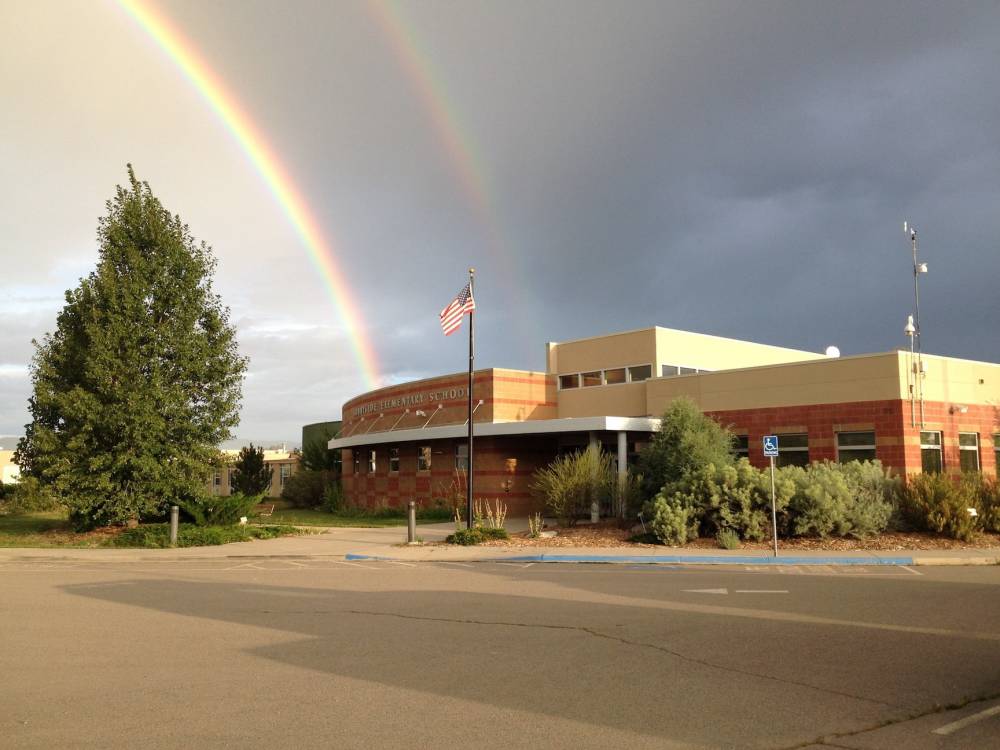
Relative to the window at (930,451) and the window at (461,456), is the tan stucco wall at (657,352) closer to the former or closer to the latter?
the window at (461,456)

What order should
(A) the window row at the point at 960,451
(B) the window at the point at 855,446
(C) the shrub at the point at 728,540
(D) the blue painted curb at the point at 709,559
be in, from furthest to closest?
1. (A) the window row at the point at 960,451
2. (B) the window at the point at 855,446
3. (C) the shrub at the point at 728,540
4. (D) the blue painted curb at the point at 709,559

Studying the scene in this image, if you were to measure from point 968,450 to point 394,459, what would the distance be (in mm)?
23681

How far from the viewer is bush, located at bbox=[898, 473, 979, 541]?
19766 millimetres

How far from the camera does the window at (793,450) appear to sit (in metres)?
26.4

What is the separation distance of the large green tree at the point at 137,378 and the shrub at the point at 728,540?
15555mm

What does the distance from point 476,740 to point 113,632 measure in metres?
6.10

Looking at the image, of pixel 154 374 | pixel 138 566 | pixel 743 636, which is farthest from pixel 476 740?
pixel 154 374

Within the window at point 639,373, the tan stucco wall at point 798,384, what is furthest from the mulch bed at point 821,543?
the window at point 639,373

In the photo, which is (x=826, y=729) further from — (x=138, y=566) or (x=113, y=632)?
(x=138, y=566)

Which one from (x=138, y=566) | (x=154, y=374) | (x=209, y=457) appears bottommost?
(x=138, y=566)

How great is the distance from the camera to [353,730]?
5934 millimetres

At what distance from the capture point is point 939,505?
20.0 meters

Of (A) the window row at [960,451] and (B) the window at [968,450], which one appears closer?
(A) the window row at [960,451]

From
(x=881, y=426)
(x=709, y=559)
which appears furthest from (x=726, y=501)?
(x=881, y=426)
